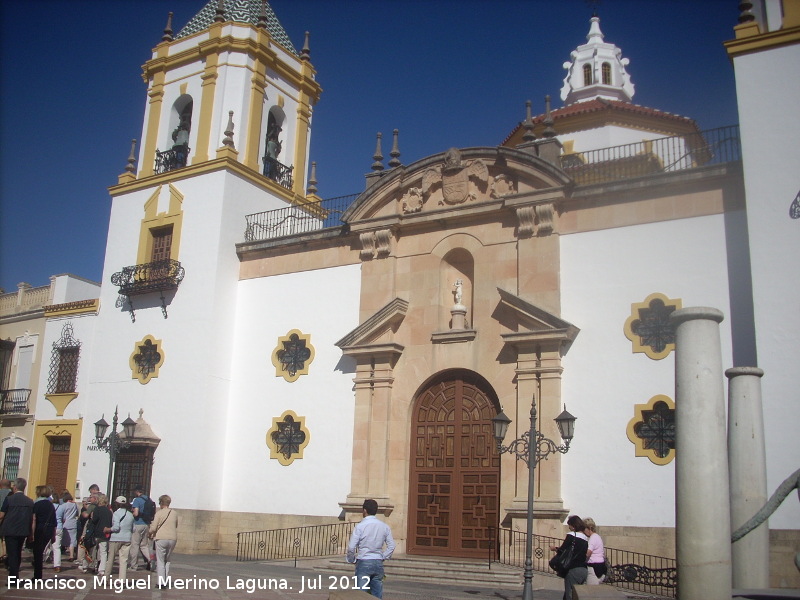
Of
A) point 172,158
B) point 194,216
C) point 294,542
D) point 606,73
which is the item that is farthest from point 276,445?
point 606,73

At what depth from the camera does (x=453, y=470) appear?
17.1 m

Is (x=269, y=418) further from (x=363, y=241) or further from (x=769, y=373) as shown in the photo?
(x=769, y=373)

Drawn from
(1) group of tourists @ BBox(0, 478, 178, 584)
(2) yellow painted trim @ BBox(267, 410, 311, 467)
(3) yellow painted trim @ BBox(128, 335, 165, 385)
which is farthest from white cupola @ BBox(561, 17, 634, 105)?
(1) group of tourists @ BBox(0, 478, 178, 584)

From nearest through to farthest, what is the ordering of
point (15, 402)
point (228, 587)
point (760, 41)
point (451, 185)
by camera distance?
point (228, 587), point (760, 41), point (451, 185), point (15, 402)

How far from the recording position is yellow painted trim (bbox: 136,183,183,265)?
21.8m

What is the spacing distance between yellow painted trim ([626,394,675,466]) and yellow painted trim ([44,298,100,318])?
15185 mm

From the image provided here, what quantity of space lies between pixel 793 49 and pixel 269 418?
13.8 meters

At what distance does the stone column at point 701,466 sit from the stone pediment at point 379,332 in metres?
11.2

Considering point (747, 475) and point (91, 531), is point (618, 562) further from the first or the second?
point (91, 531)

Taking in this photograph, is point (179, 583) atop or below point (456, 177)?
below

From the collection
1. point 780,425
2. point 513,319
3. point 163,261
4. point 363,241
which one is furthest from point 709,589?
point 163,261

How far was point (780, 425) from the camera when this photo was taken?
43.1 feet

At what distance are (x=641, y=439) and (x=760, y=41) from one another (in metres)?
7.65

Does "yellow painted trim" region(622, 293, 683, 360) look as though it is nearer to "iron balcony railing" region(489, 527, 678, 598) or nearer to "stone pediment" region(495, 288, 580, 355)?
"stone pediment" region(495, 288, 580, 355)
